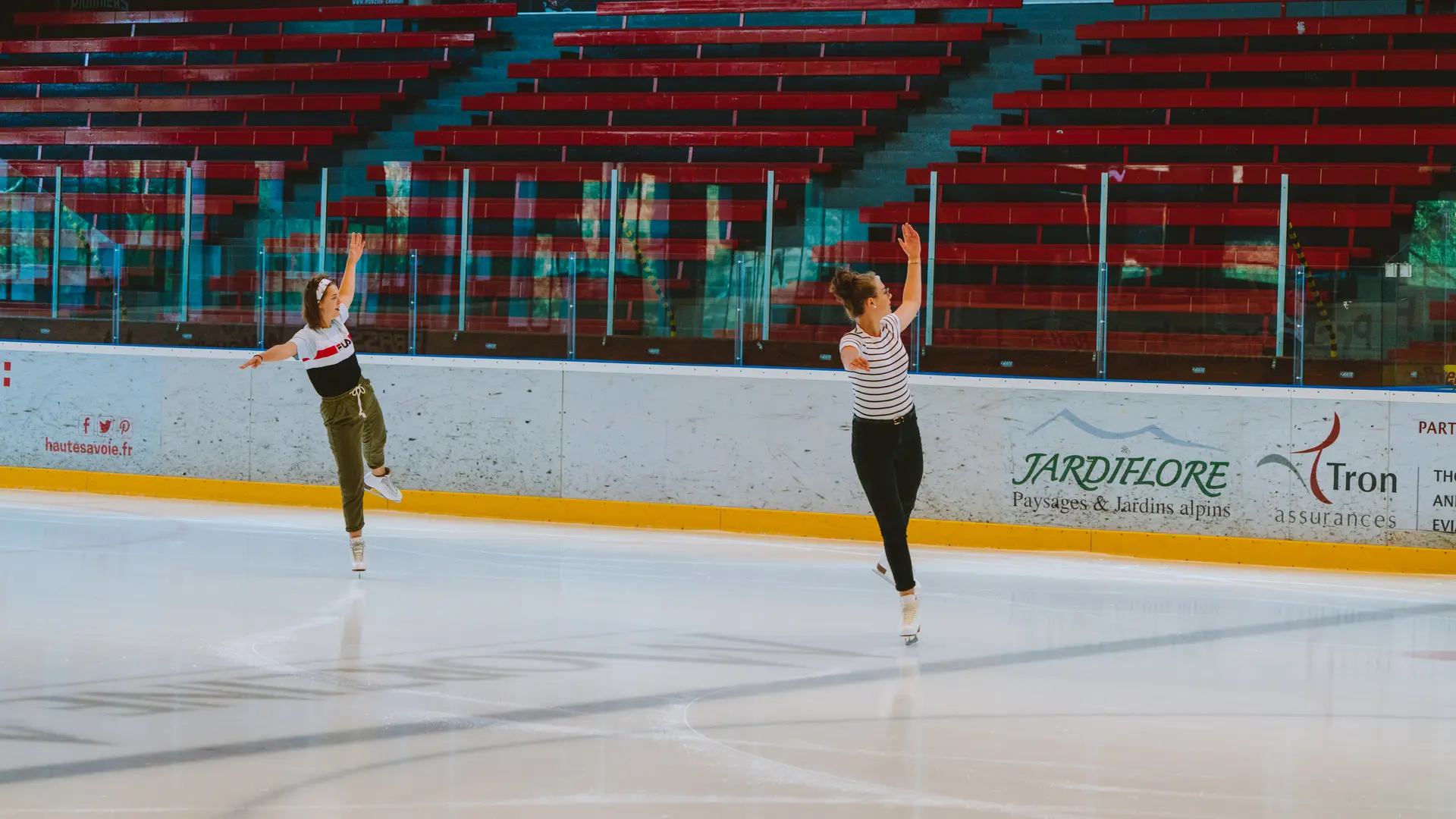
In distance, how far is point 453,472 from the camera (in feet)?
40.5

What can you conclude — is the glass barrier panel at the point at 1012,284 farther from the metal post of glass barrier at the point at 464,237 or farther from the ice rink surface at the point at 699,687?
the metal post of glass barrier at the point at 464,237

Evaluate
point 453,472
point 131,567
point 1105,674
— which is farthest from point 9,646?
point 453,472

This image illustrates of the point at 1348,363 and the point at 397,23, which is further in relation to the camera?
the point at 397,23

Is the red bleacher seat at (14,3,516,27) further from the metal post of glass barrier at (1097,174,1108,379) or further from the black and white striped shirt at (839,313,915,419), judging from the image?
the black and white striped shirt at (839,313,915,419)

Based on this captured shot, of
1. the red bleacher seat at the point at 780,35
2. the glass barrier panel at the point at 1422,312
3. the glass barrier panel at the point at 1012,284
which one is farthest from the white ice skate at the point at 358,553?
the red bleacher seat at the point at 780,35

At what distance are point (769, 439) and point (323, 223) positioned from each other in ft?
12.8

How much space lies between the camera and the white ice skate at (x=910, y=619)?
6922 mm

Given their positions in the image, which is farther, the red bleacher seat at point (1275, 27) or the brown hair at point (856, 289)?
the red bleacher seat at point (1275, 27)

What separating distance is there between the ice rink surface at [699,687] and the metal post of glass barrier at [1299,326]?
4.09ft

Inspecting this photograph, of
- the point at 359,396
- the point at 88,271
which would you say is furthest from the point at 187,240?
the point at 359,396

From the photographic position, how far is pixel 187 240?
13.2m

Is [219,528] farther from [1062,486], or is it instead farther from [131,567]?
[1062,486]

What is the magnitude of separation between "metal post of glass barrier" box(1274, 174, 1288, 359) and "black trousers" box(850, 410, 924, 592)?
4329 millimetres

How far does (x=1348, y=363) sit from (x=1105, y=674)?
15.5ft
